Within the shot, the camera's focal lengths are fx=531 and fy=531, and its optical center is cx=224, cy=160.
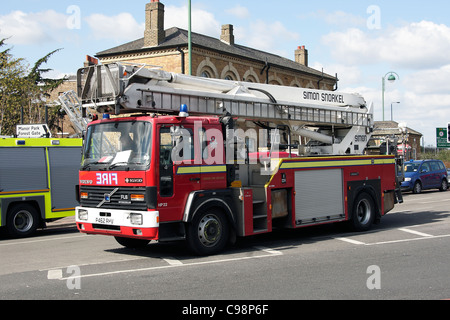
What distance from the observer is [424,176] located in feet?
88.7

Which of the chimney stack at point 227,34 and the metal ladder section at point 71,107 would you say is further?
the chimney stack at point 227,34

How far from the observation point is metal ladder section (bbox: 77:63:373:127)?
9305 millimetres

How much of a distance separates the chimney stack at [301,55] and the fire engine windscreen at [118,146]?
4318 centimetres

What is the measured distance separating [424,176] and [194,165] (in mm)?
20607

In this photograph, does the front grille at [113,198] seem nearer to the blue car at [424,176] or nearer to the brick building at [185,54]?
the blue car at [424,176]

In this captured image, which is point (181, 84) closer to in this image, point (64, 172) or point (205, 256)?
point (205, 256)

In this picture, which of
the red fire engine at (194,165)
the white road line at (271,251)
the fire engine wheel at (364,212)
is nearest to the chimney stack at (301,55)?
the fire engine wheel at (364,212)

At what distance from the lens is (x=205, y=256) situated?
9570 mm

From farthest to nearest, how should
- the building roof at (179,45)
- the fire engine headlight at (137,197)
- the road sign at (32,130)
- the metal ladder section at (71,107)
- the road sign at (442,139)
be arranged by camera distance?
the road sign at (442,139)
the building roof at (179,45)
the metal ladder section at (71,107)
the road sign at (32,130)
the fire engine headlight at (137,197)

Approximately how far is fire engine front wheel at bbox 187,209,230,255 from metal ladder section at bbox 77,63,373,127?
80.6 inches

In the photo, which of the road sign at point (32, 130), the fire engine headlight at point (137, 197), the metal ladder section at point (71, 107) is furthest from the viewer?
the metal ladder section at point (71, 107)

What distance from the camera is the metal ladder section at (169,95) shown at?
A: 30.5 feet

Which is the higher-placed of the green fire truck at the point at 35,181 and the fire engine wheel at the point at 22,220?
the green fire truck at the point at 35,181

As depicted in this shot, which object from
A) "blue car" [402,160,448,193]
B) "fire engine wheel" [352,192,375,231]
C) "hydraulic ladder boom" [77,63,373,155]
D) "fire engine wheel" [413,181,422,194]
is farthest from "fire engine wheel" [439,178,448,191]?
"fire engine wheel" [352,192,375,231]
